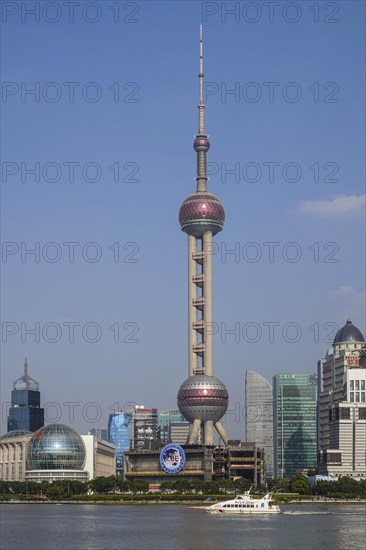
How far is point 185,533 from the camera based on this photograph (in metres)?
153

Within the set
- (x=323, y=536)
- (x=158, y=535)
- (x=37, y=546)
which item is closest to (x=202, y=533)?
(x=158, y=535)

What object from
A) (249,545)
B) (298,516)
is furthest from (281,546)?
(298,516)

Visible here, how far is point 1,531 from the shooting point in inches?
6378

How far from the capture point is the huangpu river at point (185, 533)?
445ft

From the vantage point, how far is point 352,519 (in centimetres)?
18862

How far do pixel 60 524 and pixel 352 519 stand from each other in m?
52.4

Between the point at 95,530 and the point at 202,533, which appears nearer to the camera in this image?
the point at 202,533

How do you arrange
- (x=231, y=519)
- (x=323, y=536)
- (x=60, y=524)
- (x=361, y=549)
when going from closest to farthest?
(x=361, y=549), (x=323, y=536), (x=60, y=524), (x=231, y=519)

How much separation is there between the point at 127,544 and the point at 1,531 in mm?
32232

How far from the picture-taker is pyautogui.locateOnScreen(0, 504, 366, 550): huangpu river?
13573cm

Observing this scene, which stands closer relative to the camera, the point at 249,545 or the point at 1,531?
the point at 249,545

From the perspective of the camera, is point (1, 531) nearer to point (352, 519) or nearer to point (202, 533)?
point (202, 533)

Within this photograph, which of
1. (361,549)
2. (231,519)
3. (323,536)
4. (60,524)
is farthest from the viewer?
(231,519)

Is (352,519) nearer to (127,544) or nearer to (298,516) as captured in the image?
(298,516)
